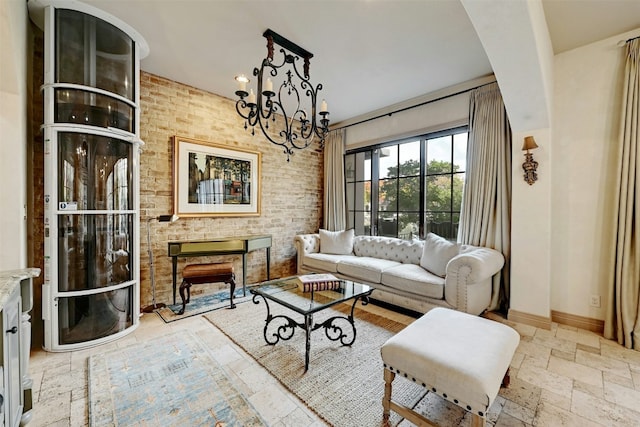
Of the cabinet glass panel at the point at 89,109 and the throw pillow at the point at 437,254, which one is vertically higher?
the cabinet glass panel at the point at 89,109

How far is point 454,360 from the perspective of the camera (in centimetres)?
131

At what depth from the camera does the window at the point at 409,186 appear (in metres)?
3.61

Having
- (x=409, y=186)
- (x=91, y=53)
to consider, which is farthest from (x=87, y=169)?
(x=409, y=186)

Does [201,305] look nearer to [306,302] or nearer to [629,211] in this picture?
[306,302]

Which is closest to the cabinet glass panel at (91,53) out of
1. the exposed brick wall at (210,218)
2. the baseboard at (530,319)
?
the exposed brick wall at (210,218)

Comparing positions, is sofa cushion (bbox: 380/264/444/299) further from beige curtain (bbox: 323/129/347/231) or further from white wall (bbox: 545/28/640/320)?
beige curtain (bbox: 323/129/347/231)

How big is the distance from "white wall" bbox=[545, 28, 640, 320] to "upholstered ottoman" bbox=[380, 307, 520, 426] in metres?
1.79

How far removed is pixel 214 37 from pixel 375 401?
329 centimetres

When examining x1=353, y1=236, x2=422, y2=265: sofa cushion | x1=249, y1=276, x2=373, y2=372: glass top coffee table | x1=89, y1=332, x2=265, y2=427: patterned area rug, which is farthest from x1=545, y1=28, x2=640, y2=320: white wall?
x1=89, y1=332, x2=265, y2=427: patterned area rug

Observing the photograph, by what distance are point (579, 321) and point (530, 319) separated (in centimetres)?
45

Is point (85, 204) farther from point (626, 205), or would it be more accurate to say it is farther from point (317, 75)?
point (626, 205)

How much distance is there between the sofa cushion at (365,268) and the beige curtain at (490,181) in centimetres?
107

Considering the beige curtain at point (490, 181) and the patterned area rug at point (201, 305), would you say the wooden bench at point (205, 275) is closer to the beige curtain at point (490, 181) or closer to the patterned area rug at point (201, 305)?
the patterned area rug at point (201, 305)

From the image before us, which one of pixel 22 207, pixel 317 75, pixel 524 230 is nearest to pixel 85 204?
pixel 22 207
